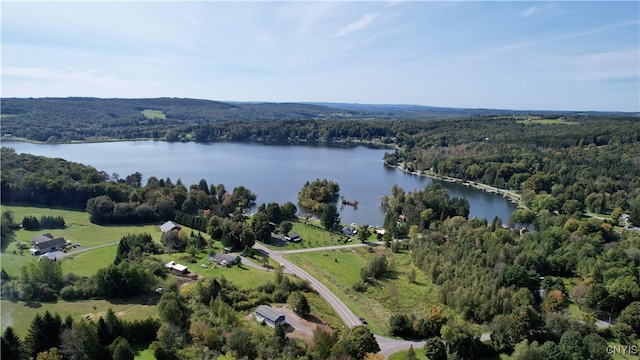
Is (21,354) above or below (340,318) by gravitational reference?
above

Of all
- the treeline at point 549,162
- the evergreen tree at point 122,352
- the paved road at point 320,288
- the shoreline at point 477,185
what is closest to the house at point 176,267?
the paved road at point 320,288

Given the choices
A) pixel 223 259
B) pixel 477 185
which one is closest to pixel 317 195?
pixel 223 259

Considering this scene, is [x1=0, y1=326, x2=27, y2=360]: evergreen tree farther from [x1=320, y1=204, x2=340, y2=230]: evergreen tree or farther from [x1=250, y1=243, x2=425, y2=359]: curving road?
[x1=320, y1=204, x2=340, y2=230]: evergreen tree

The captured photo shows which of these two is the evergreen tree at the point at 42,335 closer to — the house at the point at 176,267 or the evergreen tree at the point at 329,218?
the house at the point at 176,267

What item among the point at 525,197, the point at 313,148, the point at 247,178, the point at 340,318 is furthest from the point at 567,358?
the point at 313,148

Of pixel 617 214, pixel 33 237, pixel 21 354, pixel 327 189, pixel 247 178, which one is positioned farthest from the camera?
pixel 247 178

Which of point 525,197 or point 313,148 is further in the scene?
point 313,148

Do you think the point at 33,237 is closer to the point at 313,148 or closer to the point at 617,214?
the point at 617,214
